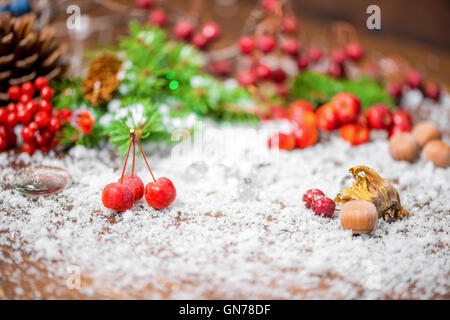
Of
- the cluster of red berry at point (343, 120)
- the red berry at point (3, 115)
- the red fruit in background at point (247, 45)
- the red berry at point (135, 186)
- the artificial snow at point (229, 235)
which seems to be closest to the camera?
the artificial snow at point (229, 235)

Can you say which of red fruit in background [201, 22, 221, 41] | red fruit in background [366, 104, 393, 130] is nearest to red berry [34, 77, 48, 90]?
red fruit in background [201, 22, 221, 41]

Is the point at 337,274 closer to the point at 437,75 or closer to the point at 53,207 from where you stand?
the point at 53,207

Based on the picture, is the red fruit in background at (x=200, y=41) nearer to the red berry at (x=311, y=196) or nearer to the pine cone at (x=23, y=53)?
the pine cone at (x=23, y=53)

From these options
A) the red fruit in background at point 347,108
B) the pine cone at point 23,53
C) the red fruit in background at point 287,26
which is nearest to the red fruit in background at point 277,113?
the red fruit in background at point 347,108

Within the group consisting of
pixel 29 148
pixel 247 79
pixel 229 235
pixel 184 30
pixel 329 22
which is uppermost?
pixel 329 22

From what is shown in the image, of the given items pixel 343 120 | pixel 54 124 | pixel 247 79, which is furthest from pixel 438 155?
pixel 54 124

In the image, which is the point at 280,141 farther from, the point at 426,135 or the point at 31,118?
the point at 31,118
